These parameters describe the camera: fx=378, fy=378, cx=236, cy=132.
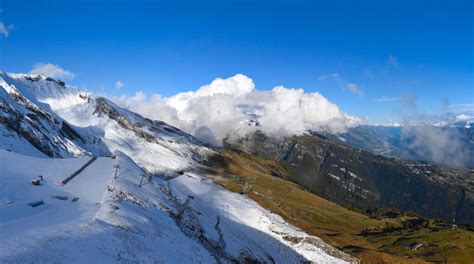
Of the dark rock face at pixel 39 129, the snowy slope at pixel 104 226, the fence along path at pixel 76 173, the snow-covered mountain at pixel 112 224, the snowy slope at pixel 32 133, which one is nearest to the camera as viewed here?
the snowy slope at pixel 104 226

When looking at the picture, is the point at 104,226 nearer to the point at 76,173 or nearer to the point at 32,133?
the point at 76,173

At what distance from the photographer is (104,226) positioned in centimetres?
3512

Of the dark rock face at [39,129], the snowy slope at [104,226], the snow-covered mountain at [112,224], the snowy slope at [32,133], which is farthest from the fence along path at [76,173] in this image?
the dark rock face at [39,129]

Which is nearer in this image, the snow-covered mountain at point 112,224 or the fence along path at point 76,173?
the snow-covered mountain at point 112,224

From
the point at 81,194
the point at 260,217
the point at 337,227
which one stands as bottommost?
the point at 337,227

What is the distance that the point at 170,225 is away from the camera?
4881 cm

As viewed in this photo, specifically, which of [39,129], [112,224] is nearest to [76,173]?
[112,224]

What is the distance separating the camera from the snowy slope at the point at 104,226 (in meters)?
28.9

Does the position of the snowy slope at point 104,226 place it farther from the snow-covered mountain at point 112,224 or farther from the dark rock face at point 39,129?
the dark rock face at point 39,129

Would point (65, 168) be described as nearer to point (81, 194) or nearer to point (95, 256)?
point (81, 194)

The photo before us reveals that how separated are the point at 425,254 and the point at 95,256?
174 metres

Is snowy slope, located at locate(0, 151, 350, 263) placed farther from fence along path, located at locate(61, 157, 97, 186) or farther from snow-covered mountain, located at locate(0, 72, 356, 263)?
fence along path, located at locate(61, 157, 97, 186)

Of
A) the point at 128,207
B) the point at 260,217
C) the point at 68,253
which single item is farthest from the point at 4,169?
the point at 260,217

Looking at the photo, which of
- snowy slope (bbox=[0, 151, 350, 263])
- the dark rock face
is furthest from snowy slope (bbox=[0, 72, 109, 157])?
Answer: snowy slope (bbox=[0, 151, 350, 263])
